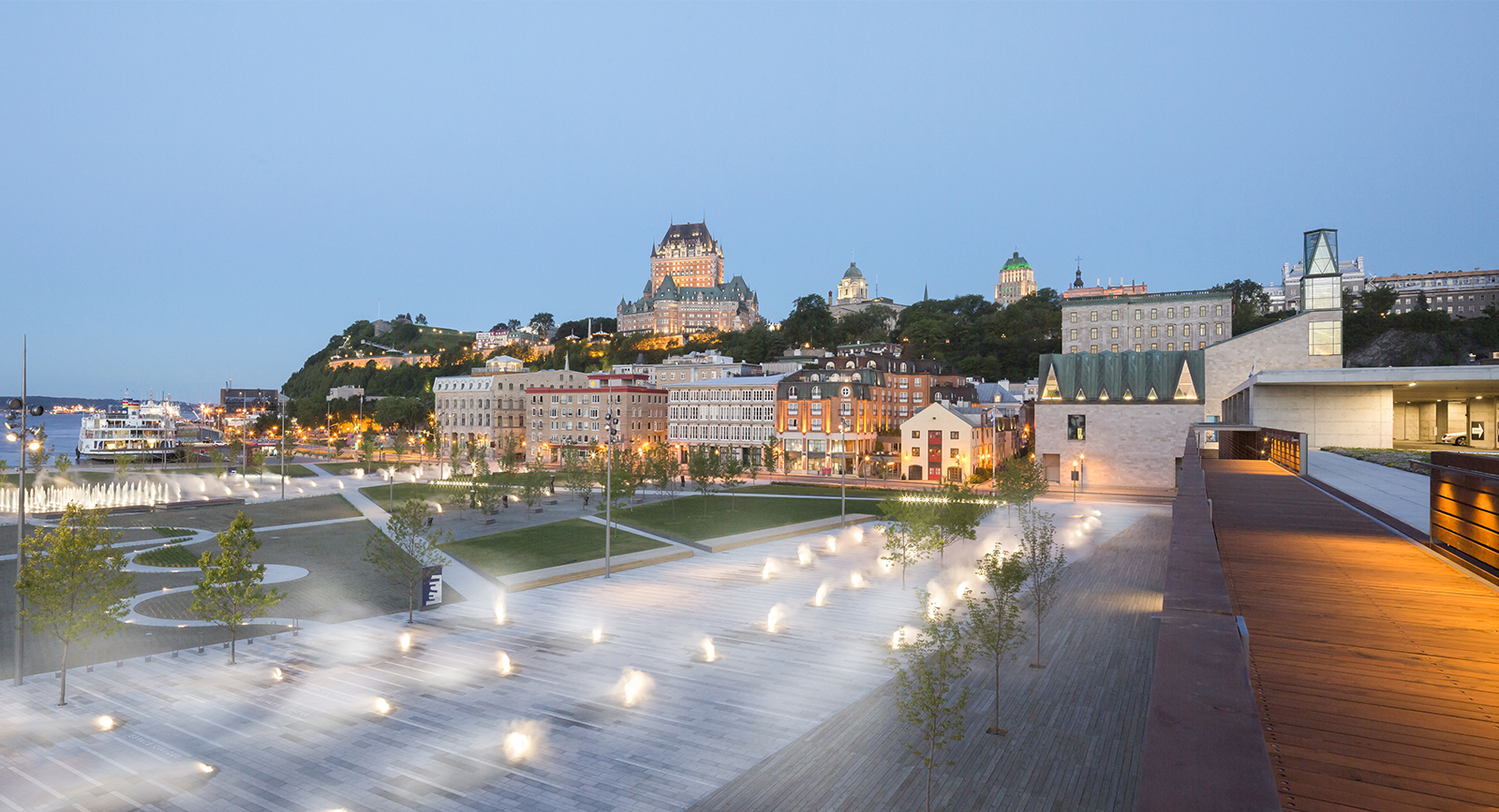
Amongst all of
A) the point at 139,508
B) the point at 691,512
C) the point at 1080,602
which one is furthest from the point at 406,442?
the point at 1080,602

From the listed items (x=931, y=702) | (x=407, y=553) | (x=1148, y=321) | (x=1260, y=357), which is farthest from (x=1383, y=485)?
(x=1148, y=321)

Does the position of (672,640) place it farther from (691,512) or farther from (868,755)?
(691,512)

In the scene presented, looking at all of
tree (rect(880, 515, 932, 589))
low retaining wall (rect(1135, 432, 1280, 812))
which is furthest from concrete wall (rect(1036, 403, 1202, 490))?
low retaining wall (rect(1135, 432, 1280, 812))

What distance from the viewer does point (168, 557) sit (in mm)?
34906

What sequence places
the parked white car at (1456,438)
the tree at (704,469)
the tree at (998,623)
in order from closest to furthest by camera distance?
the tree at (998,623), the parked white car at (1456,438), the tree at (704,469)

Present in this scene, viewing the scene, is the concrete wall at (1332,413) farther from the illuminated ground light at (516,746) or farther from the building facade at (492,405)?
the building facade at (492,405)

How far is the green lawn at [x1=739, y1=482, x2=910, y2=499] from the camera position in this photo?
6531 centimetres

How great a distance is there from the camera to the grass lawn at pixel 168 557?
34.2 metres

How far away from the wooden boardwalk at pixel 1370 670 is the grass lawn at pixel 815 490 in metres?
51.3

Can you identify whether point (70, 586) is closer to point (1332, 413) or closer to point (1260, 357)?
point (1332, 413)

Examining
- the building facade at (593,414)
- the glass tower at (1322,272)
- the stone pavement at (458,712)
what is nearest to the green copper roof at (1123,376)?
the glass tower at (1322,272)

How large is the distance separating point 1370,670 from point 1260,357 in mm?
59043

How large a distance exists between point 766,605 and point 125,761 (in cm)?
1748

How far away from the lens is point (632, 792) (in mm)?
13094
